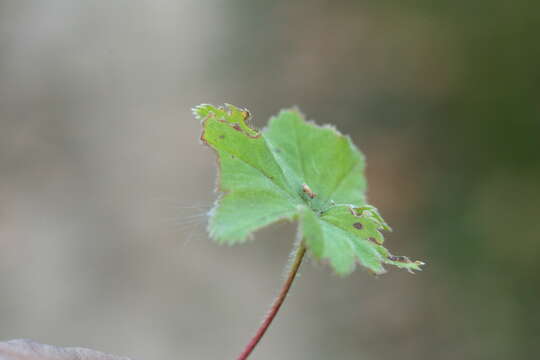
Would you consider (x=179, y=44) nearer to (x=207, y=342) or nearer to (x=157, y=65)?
(x=157, y=65)

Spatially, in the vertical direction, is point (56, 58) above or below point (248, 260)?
above

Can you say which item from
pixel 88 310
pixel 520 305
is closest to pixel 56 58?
pixel 88 310

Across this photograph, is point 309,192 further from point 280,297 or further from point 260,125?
point 260,125

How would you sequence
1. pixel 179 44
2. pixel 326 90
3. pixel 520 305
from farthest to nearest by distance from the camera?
pixel 179 44 → pixel 326 90 → pixel 520 305

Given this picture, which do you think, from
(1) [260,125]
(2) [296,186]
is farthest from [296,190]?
(1) [260,125]

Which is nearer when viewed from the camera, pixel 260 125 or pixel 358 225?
pixel 358 225

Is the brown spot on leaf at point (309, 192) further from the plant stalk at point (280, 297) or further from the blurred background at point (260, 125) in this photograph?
the blurred background at point (260, 125)

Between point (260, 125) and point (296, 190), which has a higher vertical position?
point (260, 125)
